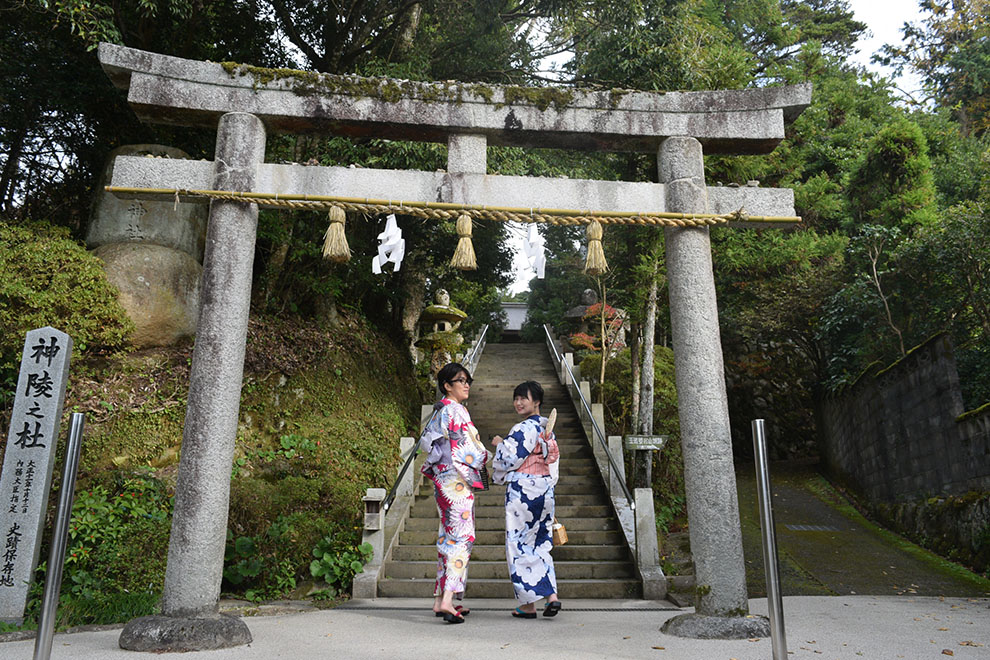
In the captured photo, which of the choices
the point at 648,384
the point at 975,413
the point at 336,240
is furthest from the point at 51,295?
the point at 975,413

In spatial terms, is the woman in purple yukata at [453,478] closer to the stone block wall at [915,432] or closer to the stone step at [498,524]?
the stone step at [498,524]

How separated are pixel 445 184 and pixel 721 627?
392 centimetres

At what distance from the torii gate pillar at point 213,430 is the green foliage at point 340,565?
2205mm

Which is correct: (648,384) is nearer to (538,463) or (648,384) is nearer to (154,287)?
(538,463)

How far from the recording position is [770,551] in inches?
132

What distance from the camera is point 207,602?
4.60 meters

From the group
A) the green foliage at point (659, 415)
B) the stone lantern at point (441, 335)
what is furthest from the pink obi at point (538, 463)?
the stone lantern at point (441, 335)

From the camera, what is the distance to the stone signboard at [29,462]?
5.49 meters

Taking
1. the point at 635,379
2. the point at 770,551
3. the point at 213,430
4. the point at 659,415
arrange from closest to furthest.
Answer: the point at 770,551
the point at 213,430
the point at 635,379
the point at 659,415

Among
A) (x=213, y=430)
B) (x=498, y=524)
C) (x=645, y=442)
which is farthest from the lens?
(x=498, y=524)

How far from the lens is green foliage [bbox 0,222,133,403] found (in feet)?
23.5

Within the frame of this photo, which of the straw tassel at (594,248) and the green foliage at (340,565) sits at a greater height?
the straw tassel at (594,248)

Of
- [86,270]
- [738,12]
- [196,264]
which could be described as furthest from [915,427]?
[738,12]

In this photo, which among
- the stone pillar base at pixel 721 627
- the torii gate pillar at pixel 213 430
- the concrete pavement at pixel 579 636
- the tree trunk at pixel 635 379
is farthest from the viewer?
the tree trunk at pixel 635 379
